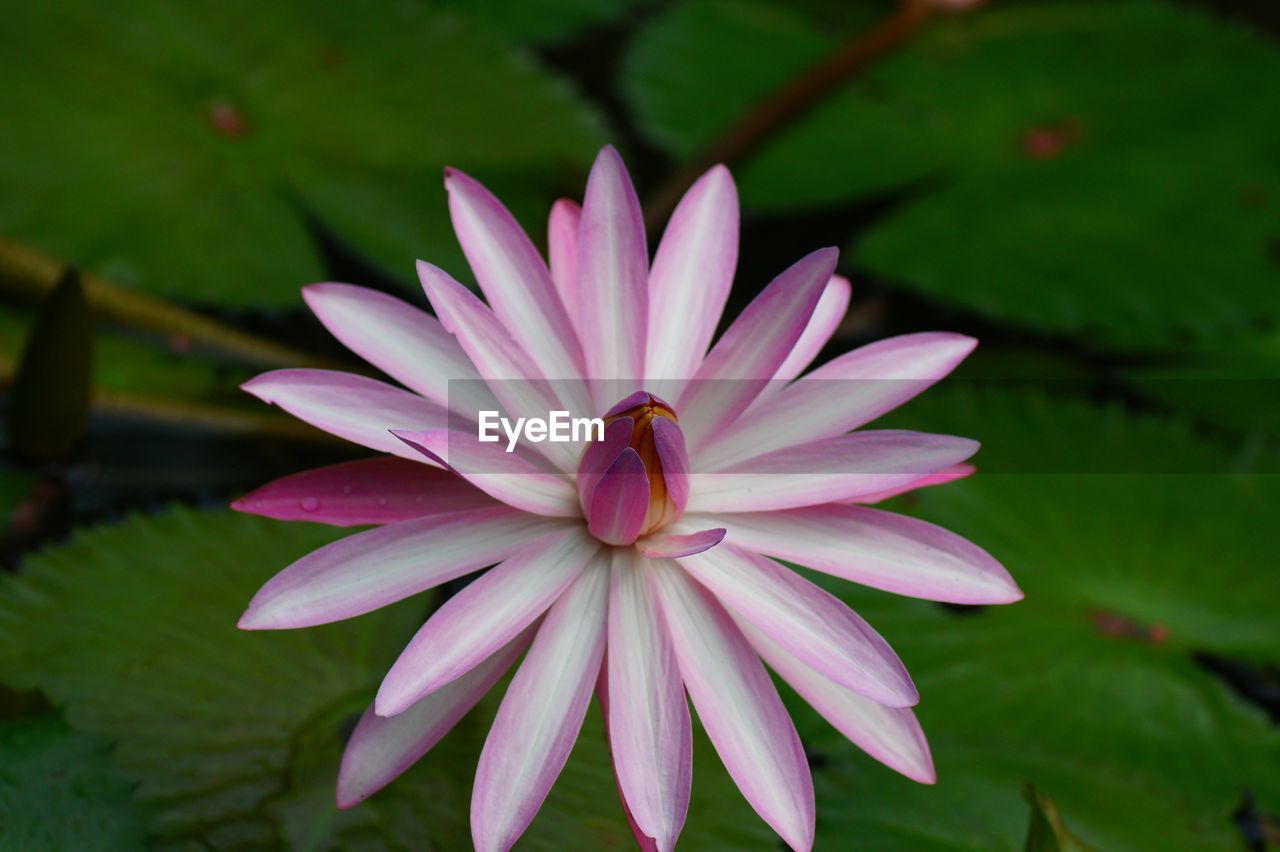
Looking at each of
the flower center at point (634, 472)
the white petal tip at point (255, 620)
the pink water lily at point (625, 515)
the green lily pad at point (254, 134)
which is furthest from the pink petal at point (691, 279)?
the green lily pad at point (254, 134)

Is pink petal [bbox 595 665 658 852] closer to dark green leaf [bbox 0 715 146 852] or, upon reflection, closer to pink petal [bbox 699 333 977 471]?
pink petal [bbox 699 333 977 471]

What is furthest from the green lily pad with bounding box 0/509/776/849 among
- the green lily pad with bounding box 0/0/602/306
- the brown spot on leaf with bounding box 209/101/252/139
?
the brown spot on leaf with bounding box 209/101/252/139

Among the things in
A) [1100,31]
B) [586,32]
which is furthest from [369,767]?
[1100,31]

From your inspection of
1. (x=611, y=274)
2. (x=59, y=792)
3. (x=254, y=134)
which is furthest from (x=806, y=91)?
(x=59, y=792)

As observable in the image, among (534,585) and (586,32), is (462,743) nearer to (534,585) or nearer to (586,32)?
(534,585)

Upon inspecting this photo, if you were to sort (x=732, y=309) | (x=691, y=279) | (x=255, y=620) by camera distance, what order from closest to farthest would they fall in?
(x=255, y=620), (x=691, y=279), (x=732, y=309)

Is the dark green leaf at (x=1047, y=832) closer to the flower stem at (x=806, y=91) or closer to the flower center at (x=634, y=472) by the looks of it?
the flower center at (x=634, y=472)

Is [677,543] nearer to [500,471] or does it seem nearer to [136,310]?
[500,471]
